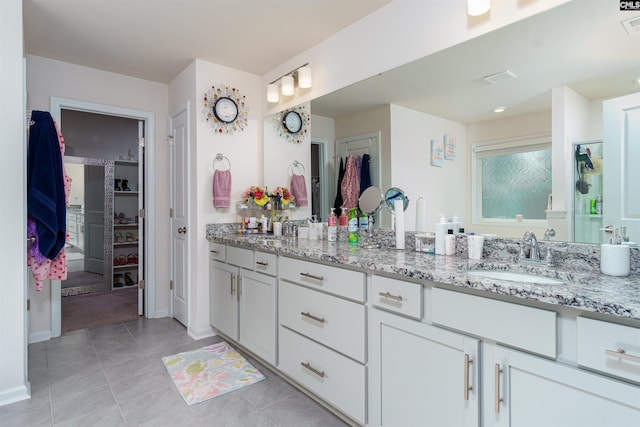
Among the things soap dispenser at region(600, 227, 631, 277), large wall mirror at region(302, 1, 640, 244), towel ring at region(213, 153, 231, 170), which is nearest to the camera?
soap dispenser at region(600, 227, 631, 277)

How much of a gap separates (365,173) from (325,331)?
1.08 metres

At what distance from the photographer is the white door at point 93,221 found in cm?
495

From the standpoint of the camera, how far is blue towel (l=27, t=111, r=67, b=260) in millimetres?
2236

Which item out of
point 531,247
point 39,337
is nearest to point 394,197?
point 531,247

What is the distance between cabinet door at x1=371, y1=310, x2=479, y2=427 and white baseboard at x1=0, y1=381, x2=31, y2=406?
2040 millimetres

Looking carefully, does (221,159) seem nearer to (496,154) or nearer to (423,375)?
(496,154)

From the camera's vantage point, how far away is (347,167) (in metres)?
2.47

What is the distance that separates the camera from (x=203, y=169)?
2979mm

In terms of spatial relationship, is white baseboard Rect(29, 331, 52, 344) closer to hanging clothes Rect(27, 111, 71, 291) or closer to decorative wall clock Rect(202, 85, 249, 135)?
hanging clothes Rect(27, 111, 71, 291)

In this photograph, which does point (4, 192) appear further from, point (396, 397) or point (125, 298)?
point (125, 298)

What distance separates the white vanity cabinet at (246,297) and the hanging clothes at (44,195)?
1.10m

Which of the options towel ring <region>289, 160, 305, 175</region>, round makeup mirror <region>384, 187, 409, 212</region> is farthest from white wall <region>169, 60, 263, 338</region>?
round makeup mirror <region>384, 187, 409, 212</region>

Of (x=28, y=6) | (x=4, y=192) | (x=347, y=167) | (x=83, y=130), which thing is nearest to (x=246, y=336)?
(x=347, y=167)

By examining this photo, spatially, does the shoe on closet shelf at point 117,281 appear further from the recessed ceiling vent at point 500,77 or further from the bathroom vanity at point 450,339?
the recessed ceiling vent at point 500,77
